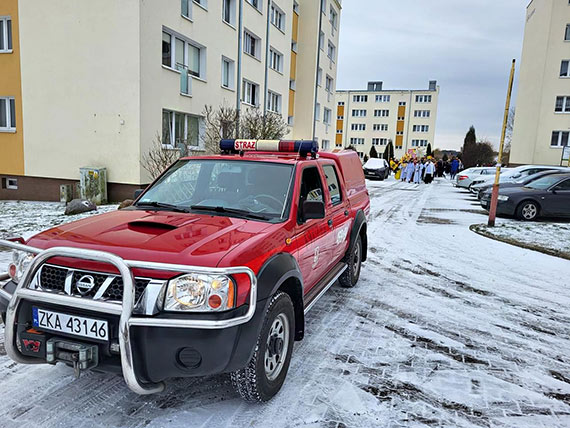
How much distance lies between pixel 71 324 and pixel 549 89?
38.6m

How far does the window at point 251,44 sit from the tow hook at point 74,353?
20.9m

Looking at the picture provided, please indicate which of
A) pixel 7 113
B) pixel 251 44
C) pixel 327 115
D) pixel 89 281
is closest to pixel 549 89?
pixel 327 115

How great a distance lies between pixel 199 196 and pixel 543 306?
15.1 ft

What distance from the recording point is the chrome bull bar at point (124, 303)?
2.34m

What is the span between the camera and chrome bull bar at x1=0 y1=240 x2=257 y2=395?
2338mm

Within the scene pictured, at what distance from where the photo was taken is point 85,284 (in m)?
2.53

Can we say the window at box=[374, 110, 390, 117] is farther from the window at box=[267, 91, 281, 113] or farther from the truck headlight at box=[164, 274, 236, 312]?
the truck headlight at box=[164, 274, 236, 312]

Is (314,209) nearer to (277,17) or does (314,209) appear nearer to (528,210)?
(528,210)

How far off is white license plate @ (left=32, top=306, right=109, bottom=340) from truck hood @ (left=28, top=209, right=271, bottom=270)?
35 cm

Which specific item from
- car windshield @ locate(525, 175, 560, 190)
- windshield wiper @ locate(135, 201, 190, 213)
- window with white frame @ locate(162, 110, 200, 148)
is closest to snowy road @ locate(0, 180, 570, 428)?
windshield wiper @ locate(135, 201, 190, 213)

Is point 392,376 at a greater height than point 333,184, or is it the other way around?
point 333,184

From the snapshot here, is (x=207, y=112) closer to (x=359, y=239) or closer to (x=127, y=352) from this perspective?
(x=359, y=239)

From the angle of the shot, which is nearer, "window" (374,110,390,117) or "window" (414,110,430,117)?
"window" (414,110,430,117)

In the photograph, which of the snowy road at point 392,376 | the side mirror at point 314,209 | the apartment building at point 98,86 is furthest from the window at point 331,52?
the side mirror at point 314,209
